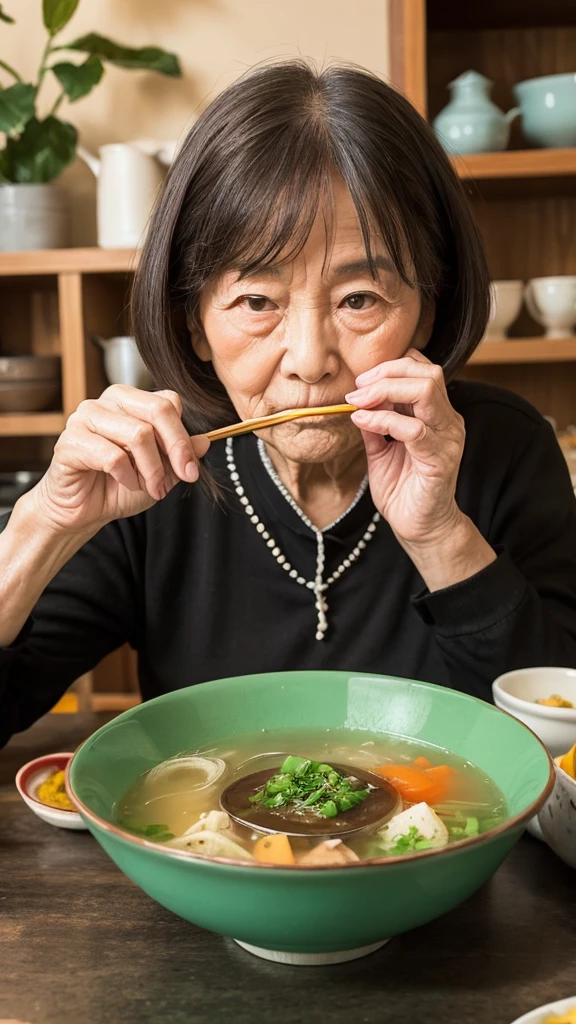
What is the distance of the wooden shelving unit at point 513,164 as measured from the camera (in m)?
2.77

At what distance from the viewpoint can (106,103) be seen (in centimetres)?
336

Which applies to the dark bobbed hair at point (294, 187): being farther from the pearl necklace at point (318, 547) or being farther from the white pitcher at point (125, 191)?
the white pitcher at point (125, 191)

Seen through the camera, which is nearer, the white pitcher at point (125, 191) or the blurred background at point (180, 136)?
the blurred background at point (180, 136)

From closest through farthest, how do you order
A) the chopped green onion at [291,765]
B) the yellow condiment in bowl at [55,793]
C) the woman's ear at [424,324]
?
1. the chopped green onion at [291,765]
2. the yellow condiment in bowl at [55,793]
3. the woman's ear at [424,324]

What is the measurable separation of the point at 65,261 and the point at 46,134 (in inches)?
17.3

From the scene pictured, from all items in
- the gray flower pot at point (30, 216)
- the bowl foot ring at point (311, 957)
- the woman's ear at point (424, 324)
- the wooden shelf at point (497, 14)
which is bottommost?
the bowl foot ring at point (311, 957)

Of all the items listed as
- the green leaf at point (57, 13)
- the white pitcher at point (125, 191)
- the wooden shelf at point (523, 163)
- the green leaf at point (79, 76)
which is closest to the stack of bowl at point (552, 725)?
the wooden shelf at point (523, 163)

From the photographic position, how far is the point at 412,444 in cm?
118

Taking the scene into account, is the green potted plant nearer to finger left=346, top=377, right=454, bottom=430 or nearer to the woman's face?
the woman's face

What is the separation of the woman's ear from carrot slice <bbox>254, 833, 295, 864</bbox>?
2.68 feet

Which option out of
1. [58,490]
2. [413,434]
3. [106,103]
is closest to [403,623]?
[413,434]

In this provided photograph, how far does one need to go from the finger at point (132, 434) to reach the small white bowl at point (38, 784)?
12.3 inches

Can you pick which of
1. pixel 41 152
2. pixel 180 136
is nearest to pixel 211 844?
pixel 41 152

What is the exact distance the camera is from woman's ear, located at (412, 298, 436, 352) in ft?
4.54
